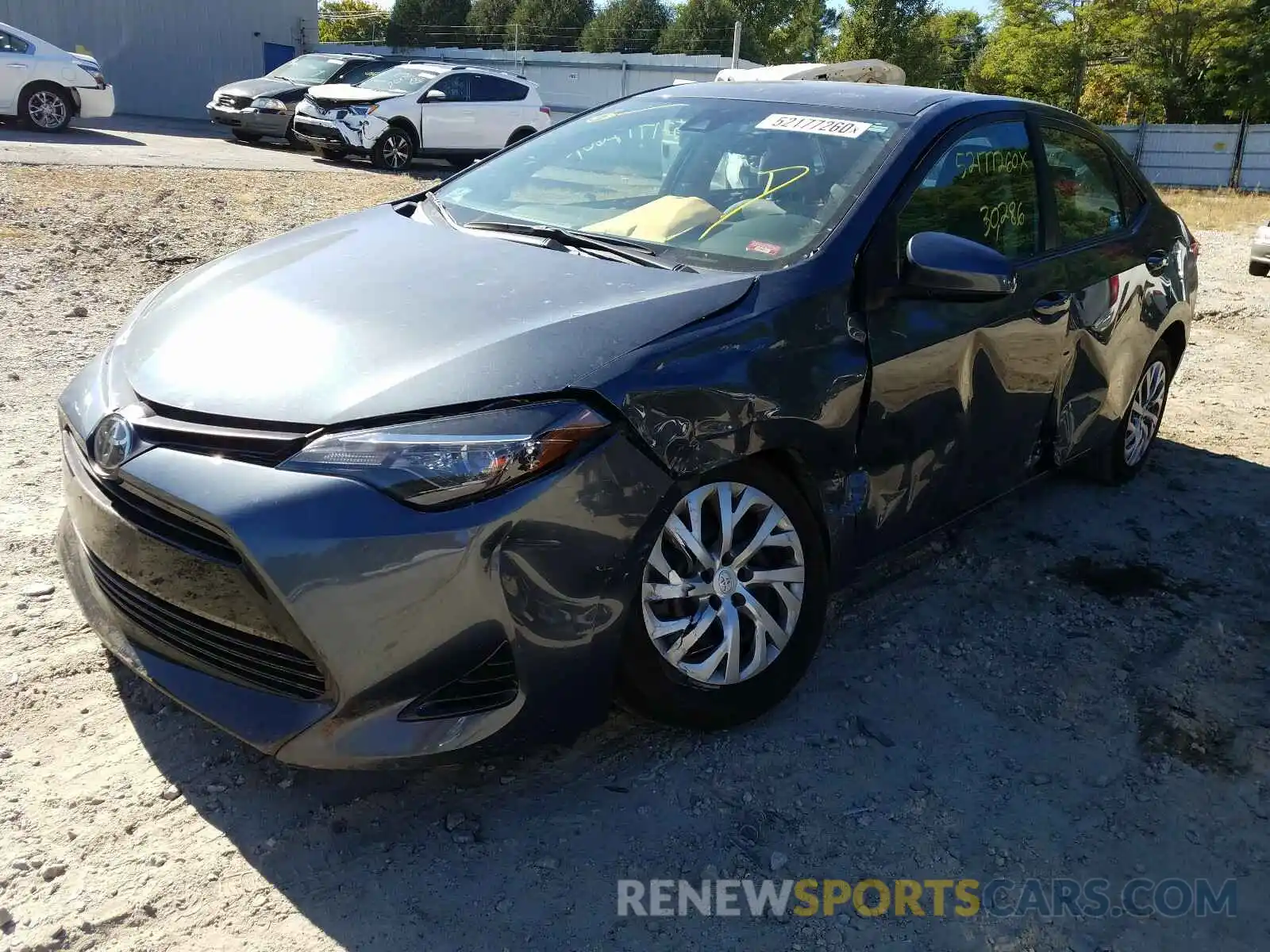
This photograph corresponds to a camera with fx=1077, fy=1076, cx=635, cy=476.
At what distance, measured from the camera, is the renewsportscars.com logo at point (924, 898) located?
7.83 ft

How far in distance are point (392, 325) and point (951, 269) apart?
157cm

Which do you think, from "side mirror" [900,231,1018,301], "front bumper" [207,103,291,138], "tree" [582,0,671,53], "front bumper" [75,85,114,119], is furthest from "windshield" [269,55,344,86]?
"tree" [582,0,671,53]

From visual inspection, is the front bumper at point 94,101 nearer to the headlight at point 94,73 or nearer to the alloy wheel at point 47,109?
the headlight at point 94,73

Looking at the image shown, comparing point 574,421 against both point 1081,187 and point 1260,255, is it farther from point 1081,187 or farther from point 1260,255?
point 1260,255

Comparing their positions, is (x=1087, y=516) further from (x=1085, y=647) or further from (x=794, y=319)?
(x=794, y=319)

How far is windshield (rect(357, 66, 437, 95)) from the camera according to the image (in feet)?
52.1

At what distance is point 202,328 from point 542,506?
112 cm

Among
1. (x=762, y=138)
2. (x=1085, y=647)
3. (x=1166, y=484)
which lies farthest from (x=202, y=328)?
(x=1166, y=484)

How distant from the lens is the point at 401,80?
16203mm

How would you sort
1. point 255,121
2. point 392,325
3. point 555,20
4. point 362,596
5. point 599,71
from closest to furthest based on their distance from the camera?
point 362,596 < point 392,325 < point 255,121 < point 599,71 < point 555,20

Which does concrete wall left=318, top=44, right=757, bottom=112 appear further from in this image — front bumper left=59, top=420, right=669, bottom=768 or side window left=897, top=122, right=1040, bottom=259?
front bumper left=59, top=420, right=669, bottom=768

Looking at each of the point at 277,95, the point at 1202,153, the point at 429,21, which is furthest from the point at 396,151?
the point at 429,21

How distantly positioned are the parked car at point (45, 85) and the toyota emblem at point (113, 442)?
52.0 feet

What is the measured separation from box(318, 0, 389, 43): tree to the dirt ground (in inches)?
1852
